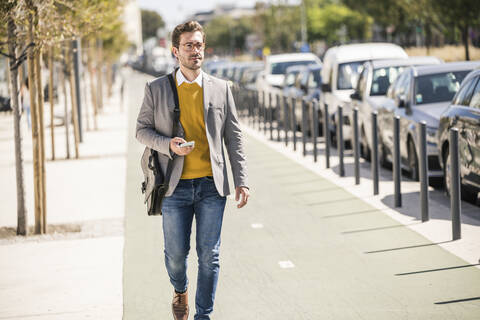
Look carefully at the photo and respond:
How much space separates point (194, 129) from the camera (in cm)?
522

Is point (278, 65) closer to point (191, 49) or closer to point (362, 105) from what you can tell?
point (362, 105)

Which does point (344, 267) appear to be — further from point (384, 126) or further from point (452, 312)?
point (384, 126)

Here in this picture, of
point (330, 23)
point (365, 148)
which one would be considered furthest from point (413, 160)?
point (330, 23)

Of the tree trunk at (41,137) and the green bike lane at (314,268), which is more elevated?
the tree trunk at (41,137)

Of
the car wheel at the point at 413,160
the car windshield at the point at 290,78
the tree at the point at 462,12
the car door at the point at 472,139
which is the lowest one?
the car wheel at the point at 413,160

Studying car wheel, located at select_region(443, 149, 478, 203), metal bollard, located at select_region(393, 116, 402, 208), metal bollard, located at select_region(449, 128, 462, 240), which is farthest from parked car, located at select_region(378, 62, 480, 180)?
metal bollard, located at select_region(449, 128, 462, 240)

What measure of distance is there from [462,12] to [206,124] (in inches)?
1098

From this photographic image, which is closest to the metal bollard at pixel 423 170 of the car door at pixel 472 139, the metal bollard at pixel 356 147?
the car door at pixel 472 139

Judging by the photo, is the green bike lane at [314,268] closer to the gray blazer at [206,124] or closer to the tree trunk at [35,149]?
the tree trunk at [35,149]

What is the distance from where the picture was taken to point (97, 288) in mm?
7059

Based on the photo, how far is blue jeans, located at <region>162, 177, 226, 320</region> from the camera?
17.1 ft

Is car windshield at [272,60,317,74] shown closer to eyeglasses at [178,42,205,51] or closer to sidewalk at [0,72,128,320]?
sidewalk at [0,72,128,320]

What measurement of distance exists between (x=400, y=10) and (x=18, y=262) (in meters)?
44.1

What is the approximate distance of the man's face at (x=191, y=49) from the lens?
5113 millimetres
